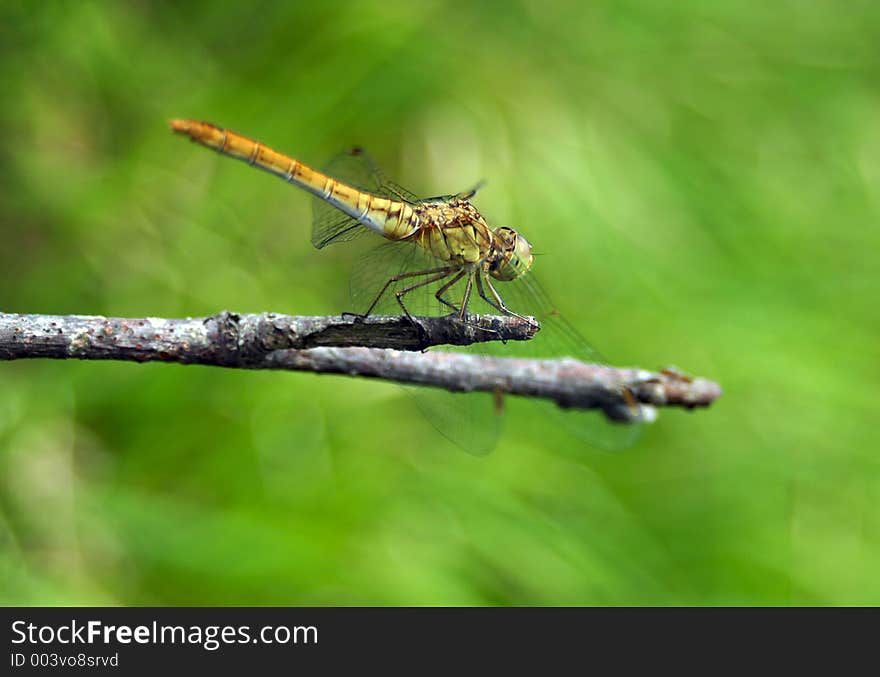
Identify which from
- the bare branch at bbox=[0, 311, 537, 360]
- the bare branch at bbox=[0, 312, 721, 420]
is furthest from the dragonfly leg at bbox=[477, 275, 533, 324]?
the bare branch at bbox=[0, 311, 537, 360]

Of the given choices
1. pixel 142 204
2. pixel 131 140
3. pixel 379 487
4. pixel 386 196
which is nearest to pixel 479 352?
pixel 386 196

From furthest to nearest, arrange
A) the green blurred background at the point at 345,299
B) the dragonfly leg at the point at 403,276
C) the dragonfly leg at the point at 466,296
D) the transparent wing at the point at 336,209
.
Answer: the green blurred background at the point at 345,299 → the transparent wing at the point at 336,209 → the dragonfly leg at the point at 403,276 → the dragonfly leg at the point at 466,296

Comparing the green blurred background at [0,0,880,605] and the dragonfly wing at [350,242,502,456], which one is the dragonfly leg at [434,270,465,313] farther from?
the green blurred background at [0,0,880,605]

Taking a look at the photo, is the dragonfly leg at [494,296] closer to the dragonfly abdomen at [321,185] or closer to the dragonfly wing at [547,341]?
the dragonfly wing at [547,341]

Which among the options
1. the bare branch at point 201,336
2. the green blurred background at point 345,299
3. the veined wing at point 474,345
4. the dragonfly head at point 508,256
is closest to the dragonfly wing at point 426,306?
the veined wing at point 474,345

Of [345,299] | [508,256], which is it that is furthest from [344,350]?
[345,299]

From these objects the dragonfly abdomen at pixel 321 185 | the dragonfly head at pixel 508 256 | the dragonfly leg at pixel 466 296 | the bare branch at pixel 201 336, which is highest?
the dragonfly abdomen at pixel 321 185

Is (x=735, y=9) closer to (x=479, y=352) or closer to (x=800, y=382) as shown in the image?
(x=800, y=382)
